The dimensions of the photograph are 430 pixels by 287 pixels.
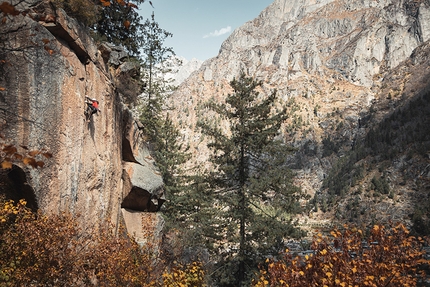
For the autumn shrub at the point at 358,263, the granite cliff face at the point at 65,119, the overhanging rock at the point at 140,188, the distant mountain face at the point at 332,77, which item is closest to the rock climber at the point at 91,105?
the granite cliff face at the point at 65,119

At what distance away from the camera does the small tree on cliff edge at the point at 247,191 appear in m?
14.4

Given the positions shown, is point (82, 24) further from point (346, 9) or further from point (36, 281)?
point (346, 9)

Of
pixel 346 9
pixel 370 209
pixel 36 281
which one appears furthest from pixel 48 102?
pixel 346 9

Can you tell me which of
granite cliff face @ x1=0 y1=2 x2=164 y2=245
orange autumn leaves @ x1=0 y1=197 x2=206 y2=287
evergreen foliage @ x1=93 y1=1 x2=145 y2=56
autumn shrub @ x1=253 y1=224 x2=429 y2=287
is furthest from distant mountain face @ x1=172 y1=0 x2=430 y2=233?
orange autumn leaves @ x1=0 y1=197 x2=206 y2=287

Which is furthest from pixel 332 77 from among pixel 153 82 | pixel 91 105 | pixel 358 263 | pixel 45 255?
pixel 45 255

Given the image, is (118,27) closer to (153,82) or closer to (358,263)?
(153,82)

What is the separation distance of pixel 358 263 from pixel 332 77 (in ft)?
578

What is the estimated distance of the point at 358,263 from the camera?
17.8ft

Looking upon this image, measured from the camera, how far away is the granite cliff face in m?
6.91

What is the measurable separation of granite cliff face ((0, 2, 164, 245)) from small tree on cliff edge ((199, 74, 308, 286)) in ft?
14.9

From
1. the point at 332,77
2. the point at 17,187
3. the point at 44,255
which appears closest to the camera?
the point at 44,255

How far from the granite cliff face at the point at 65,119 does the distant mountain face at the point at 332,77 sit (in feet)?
338

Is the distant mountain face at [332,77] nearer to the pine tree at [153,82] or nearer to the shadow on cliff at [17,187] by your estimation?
the pine tree at [153,82]

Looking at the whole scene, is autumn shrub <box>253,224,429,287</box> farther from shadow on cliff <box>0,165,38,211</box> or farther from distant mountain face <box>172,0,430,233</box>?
distant mountain face <box>172,0,430,233</box>
